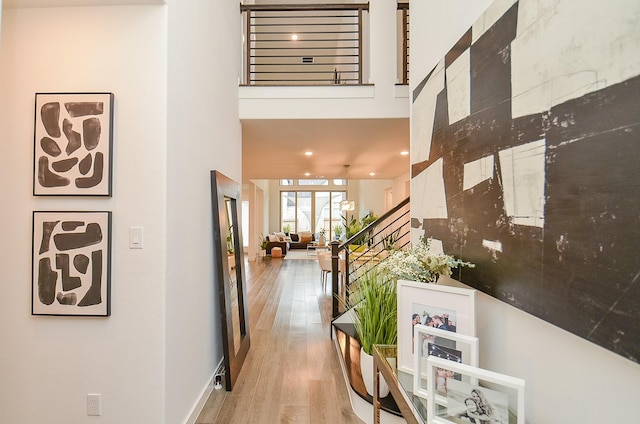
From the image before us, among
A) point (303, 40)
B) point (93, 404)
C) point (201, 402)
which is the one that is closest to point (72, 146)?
point (93, 404)

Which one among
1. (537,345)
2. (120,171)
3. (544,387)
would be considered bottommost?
(544,387)

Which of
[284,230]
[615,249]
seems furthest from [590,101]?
[284,230]

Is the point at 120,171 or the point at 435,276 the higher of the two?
the point at 120,171

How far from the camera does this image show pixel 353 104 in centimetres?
357

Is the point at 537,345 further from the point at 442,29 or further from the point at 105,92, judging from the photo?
the point at 105,92

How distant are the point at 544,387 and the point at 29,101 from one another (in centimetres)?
281

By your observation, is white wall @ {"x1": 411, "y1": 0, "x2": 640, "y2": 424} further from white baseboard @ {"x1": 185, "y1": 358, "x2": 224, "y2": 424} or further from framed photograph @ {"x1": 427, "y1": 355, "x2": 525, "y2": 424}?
white baseboard @ {"x1": 185, "y1": 358, "x2": 224, "y2": 424}

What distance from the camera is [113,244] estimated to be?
5.76ft

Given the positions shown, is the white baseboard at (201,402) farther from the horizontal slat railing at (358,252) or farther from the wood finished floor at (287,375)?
the horizontal slat railing at (358,252)

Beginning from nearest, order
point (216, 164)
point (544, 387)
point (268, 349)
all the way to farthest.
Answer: point (544, 387)
point (216, 164)
point (268, 349)

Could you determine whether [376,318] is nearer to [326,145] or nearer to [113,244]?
[113,244]

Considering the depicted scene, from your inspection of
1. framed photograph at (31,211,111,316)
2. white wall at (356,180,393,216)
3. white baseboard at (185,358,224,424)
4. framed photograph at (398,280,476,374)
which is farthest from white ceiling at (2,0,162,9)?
white wall at (356,180,393,216)

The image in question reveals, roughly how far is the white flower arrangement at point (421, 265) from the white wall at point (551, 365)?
0.70ft

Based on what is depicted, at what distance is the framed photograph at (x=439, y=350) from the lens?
117 cm
